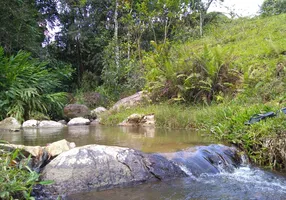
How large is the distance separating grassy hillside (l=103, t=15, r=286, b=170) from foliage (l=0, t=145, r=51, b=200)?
3.04m

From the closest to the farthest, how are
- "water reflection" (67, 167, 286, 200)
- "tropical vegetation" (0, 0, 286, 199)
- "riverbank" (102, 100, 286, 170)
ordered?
"water reflection" (67, 167, 286, 200) → "riverbank" (102, 100, 286, 170) → "tropical vegetation" (0, 0, 286, 199)

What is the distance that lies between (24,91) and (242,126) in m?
6.94

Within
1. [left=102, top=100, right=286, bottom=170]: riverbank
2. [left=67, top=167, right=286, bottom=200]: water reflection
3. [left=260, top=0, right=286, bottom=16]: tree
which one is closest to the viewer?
[left=67, top=167, right=286, bottom=200]: water reflection

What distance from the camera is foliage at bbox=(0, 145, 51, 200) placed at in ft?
8.02

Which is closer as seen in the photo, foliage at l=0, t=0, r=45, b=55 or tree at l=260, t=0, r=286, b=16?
foliage at l=0, t=0, r=45, b=55

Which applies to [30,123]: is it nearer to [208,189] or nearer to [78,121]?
[78,121]

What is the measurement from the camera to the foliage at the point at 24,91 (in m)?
9.12

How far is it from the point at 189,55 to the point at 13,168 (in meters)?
7.10

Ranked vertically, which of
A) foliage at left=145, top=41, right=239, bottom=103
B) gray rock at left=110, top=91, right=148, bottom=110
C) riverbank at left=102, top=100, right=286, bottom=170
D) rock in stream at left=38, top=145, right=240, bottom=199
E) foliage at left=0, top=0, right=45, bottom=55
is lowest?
rock in stream at left=38, top=145, right=240, bottom=199

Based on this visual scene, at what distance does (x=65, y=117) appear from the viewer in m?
10.3

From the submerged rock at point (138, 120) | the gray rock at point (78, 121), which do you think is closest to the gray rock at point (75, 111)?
the gray rock at point (78, 121)

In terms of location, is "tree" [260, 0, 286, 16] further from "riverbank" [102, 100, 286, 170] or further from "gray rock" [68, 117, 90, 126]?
"gray rock" [68, 117, 90, 126]

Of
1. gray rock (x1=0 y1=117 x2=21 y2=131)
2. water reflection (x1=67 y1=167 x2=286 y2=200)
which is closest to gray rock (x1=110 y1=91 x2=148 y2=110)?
gray rock (x1=0 y1=117 x2=21 y2=131)

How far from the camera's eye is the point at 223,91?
842 cm
